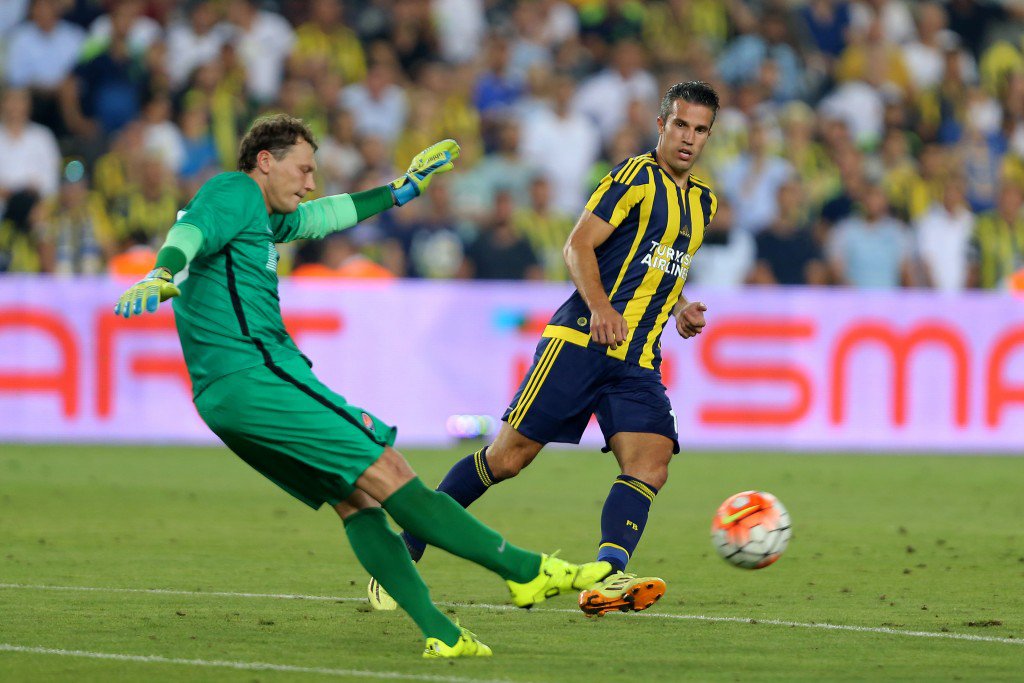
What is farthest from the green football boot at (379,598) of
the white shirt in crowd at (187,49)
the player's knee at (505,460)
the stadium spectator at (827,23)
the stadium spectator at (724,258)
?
the stadium spectator at (827,23)

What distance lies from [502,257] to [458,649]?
10.3 meters

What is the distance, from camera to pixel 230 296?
5.80m

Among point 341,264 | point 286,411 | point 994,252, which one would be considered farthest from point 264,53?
point 286,411

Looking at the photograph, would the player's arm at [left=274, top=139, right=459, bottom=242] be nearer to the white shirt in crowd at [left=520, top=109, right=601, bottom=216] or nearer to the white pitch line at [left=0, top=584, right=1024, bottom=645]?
the white pitch line at [left=0, top=584, right=1024, bottom=645]

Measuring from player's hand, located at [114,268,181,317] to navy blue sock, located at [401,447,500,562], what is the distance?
84.6 inches

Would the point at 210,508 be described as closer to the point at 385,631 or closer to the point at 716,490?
the point at 716,490

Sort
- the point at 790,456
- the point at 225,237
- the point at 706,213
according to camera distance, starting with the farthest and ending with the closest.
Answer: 1. the point at 790,456
2. the point at 706,213
3. the point at 225,237

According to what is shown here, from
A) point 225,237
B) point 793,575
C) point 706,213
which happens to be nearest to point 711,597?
point 793,575

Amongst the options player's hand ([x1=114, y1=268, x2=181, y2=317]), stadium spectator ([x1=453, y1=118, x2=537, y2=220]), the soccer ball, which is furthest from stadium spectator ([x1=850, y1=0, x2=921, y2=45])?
player's hand ([x1=114, y1=268, x2=181, y2=317])

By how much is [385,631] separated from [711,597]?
5.66 feet

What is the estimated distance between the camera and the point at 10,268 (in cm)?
1525

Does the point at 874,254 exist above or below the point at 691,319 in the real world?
above

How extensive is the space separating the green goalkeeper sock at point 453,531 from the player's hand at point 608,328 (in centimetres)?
118

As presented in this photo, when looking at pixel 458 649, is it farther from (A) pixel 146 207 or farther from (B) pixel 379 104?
(B) pixel 379 104
